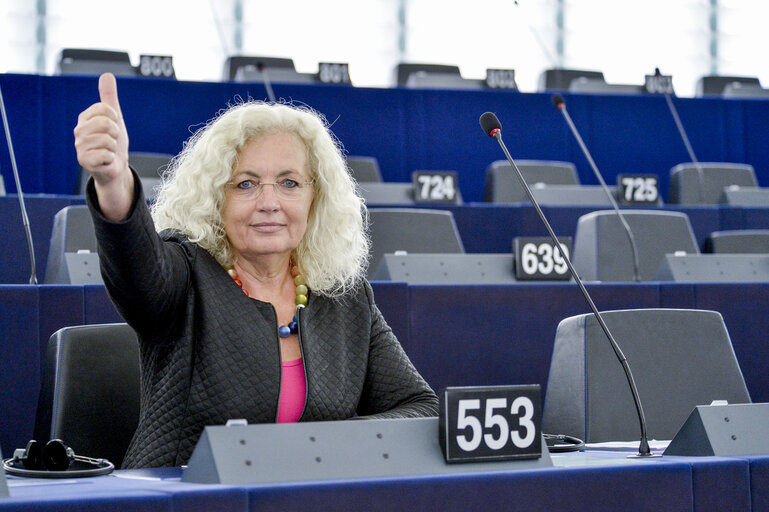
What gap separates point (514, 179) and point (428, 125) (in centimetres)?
118

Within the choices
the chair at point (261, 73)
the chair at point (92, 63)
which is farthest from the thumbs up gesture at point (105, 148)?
the chair at point (261, 73)

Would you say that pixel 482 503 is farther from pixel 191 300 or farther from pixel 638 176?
pixel 638 176

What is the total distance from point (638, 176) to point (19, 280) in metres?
3.00

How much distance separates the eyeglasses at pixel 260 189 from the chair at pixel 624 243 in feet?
7.51

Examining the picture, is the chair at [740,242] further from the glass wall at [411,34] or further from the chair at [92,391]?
the glass wall at [411,34]

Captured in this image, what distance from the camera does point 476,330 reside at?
8.75 feet

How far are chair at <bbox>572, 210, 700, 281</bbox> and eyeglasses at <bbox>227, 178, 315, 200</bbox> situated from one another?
90.1 inches

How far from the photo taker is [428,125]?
615cm

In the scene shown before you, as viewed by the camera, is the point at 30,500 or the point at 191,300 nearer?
the point at 30,500

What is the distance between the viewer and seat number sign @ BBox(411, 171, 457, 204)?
4.68 m

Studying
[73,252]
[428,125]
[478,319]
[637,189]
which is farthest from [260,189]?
[428,125]

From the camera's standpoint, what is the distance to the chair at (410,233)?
350 cm

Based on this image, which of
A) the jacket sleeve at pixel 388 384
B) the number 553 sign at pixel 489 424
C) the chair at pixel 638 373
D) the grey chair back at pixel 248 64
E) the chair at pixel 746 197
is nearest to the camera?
the number 553 sign at pixel 489 424

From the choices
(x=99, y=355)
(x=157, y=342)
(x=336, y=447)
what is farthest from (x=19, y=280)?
(x=336, y=447)
